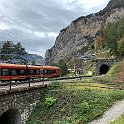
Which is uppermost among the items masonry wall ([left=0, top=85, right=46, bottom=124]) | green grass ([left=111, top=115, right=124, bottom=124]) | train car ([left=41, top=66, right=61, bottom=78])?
train car ([left=41, top=66, right=61, bottom=78])

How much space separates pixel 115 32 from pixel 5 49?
39.1 metres

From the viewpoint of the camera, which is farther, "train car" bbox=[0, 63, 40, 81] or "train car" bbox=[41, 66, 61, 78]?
"train car" bbox=[41, 66, 61, 78]

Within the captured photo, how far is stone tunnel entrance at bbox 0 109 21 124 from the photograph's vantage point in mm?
30269

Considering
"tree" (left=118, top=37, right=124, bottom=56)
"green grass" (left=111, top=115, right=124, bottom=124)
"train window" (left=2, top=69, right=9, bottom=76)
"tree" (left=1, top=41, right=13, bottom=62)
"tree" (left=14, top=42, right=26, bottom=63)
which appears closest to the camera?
"green grass" (left=111, top=115, right=124, bottom=124)

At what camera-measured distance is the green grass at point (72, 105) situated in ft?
88.6

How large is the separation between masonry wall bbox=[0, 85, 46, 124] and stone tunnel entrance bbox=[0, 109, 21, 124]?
A: 47 cm

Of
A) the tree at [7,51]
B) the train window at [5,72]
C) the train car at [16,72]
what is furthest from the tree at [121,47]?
the tree at [7,51]

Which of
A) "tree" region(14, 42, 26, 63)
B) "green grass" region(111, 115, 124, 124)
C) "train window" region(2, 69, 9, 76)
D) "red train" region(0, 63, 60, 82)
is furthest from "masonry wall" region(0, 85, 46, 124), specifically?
"tree" region(14, 42, 26, 63)

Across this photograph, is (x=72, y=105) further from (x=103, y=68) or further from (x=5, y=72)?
(x=103, y=68)

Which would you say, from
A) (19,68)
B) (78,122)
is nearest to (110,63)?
(19,68)

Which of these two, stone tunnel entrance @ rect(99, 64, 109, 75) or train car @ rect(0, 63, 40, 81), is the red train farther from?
stone tunnel entrance @ rect(99, 64, 109, 75)

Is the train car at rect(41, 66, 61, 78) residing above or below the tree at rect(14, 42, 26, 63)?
below

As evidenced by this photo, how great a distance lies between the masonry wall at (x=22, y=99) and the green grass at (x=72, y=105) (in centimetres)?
61

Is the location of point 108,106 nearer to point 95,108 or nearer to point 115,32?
point 95,108
